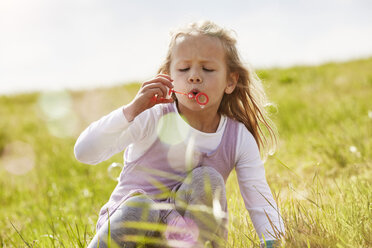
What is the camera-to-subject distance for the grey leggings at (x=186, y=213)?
1.58 metres

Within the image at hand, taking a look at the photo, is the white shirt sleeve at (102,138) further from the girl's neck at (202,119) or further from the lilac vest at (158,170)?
the girl's neck at (202,119)

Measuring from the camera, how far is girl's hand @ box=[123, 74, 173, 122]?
1.79 m

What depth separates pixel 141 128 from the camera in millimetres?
1975

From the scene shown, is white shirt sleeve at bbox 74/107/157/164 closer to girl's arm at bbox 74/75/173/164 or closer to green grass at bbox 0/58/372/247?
girl's arm at bbox 74/75/173/164

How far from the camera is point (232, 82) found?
2320 millimetres

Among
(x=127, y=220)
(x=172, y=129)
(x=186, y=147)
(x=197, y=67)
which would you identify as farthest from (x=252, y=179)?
(x=127, y=220)

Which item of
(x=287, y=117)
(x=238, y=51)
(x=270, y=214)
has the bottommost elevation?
(x=287, y=117)

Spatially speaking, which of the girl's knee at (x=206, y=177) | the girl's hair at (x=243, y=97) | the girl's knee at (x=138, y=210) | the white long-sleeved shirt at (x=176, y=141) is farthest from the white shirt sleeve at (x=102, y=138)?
the girl's hair at (x=243, y=97)

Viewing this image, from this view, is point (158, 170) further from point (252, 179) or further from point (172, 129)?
point (252, 179)

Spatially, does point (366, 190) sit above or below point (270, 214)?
above

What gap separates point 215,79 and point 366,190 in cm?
94

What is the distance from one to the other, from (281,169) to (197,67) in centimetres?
150

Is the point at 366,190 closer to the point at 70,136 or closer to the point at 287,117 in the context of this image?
the point at 287,117

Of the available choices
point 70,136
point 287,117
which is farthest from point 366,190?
point 70,136
